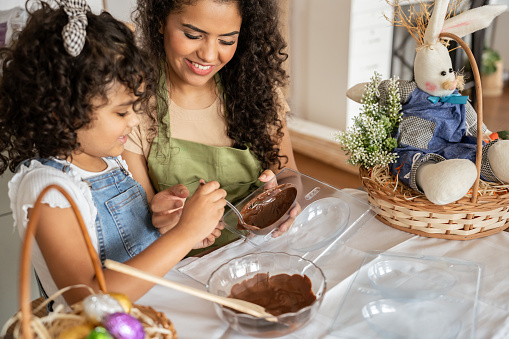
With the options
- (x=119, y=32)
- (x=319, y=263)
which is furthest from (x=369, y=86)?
(x=119, y=32)

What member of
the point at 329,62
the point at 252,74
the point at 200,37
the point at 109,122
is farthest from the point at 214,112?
the point at 329,62

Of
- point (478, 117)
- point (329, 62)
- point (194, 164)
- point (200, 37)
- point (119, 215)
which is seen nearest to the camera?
point (478, 117)

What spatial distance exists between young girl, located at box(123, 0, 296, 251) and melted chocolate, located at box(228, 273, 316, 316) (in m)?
0.42

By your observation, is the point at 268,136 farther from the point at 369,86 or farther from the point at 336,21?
the point at 336,21

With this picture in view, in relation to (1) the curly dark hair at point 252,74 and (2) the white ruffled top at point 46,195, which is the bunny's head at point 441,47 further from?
(2) the white ruffled top at point 46,195

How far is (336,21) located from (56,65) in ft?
8.15

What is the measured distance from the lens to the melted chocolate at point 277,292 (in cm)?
74

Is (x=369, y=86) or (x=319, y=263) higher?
(x=369, y=86)

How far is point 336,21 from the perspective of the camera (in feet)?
9.81

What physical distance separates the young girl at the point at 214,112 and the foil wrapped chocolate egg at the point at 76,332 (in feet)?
2.26

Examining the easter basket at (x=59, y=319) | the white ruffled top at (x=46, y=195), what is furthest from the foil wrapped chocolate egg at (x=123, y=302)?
the white ruffled top at (x=46, y=195)

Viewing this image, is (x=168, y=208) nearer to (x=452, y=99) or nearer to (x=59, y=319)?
(x=59, y=319)

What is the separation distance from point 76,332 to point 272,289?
33cm

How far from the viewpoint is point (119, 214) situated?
1.00m
